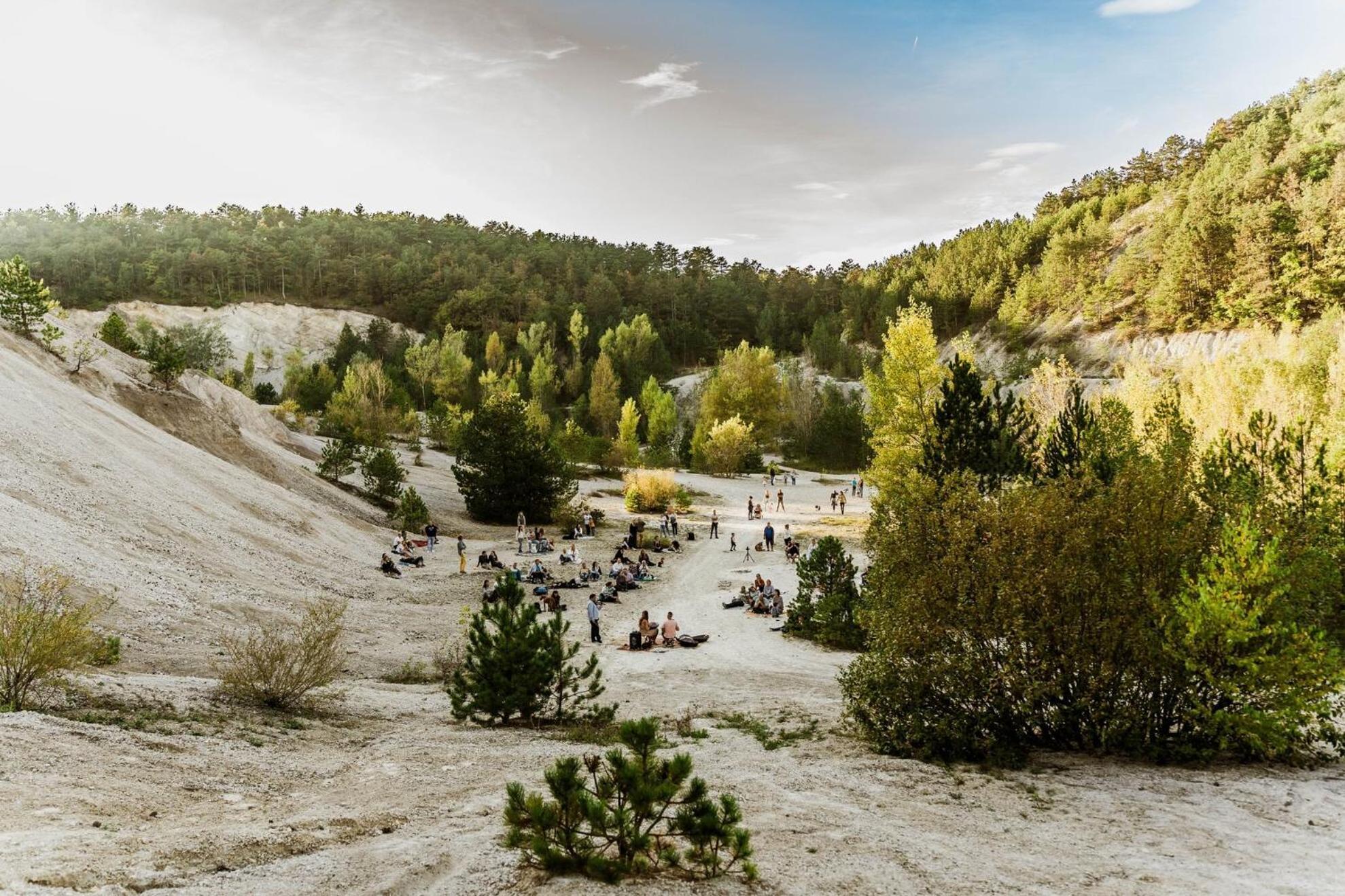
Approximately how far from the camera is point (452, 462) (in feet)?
201

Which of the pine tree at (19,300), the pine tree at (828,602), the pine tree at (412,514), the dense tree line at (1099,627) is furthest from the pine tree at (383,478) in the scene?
the dense tree line at (1099,627)

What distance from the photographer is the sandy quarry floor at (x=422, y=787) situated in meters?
6.20

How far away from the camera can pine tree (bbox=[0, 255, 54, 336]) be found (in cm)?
3362

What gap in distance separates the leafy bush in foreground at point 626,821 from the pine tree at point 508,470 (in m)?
34.4

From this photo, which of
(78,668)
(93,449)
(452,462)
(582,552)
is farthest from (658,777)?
(452,462)

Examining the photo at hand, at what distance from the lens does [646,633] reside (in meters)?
20.6

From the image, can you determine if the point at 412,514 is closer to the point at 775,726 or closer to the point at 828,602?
the point at 828,602

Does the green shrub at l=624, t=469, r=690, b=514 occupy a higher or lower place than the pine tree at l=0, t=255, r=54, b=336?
lower

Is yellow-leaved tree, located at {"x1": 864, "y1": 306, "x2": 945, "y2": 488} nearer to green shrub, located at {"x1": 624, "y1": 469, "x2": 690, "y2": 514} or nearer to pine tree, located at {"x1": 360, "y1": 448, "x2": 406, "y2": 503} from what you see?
green shrub, located at {"x1": 624, "y1": 469, "x2": 690, "y2": 514}

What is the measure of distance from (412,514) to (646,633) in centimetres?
1828

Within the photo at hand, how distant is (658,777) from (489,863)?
5.64 feet

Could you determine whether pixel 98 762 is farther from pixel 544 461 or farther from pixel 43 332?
pixel 43 332

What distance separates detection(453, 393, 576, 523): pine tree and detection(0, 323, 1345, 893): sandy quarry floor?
1961cm

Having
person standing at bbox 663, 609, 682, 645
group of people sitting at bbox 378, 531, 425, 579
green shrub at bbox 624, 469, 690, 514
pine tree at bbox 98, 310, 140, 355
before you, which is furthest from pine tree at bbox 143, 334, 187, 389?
person standing at bbox 663, 609, 682, 645
